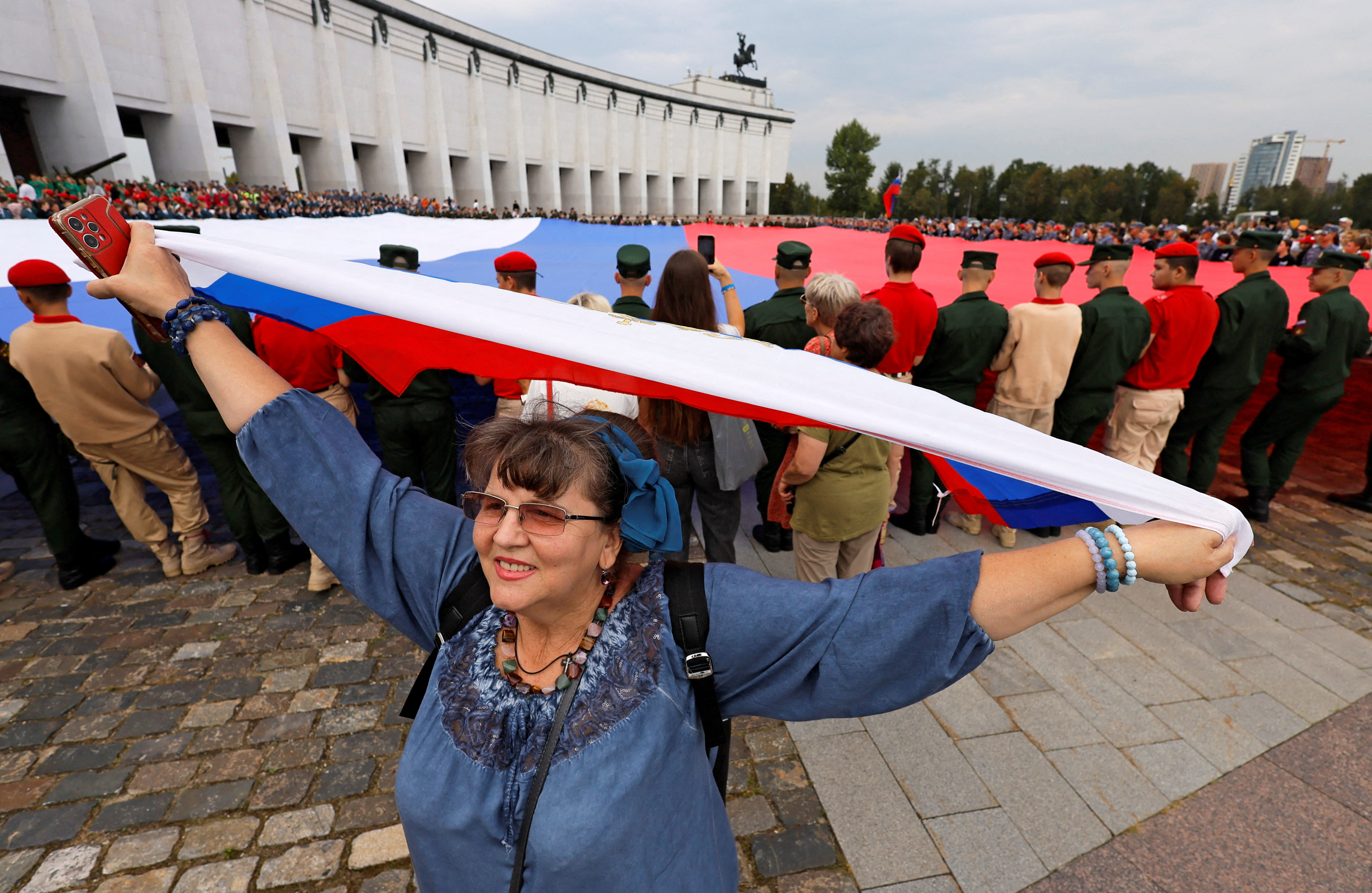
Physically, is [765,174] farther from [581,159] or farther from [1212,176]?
[1212,176]

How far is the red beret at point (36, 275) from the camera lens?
3617mm

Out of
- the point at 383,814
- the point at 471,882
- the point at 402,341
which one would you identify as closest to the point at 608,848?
→ the point at 471,882

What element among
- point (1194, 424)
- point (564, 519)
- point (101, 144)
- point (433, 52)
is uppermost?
point (433, 52)

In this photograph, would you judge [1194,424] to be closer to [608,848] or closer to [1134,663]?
[1134,663]

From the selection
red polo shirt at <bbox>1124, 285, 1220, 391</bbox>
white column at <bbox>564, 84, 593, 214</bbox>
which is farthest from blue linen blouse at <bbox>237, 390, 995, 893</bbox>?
white column at <bbox>564, 84, 593, 214</bbox>

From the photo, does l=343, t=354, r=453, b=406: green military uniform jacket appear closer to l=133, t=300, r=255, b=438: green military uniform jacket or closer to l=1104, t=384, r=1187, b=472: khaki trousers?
l=133, t=300, r=255, b=438: green military uniform jacket

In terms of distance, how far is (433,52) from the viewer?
43.1 metres

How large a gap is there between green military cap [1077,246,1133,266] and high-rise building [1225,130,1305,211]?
682 ft

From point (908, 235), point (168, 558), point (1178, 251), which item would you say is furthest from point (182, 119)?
point (1178, 251)

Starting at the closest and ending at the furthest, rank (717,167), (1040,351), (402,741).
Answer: (402,741)
(1040,351)
(717,167)

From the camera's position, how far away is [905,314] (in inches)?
179

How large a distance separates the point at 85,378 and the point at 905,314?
18.5 ft

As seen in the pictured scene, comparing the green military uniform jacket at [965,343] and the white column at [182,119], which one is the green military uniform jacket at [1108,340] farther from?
the white column at [182,119]

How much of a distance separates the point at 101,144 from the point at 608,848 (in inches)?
1398
